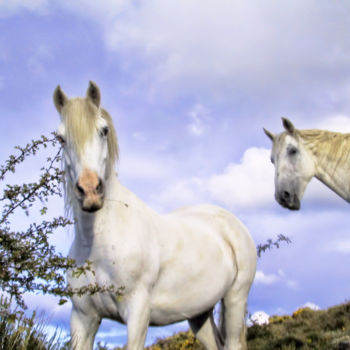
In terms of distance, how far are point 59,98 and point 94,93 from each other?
349 mm

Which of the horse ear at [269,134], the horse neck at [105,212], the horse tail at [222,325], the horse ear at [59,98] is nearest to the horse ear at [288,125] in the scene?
the horse ear at [269,134]

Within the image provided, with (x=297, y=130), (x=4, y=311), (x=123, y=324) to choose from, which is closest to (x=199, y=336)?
(x=123, y=324)

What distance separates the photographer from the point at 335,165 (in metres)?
7.62

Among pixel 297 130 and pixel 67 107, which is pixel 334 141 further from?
pixel 67 107

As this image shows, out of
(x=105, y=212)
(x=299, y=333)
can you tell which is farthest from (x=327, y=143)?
(x=105, y=212)

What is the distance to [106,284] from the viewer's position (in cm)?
430

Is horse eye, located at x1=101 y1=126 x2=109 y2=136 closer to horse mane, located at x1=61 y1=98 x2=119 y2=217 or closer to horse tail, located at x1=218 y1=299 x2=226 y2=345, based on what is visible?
horse mane, located at x1=61 y1=98 x2=119 y2=217

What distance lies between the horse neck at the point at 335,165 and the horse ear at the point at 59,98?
14.9ft

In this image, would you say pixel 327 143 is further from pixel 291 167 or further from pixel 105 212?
pixel 105 212

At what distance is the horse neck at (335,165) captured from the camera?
7.56 metres

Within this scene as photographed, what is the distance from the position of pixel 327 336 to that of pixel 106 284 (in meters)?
5.75

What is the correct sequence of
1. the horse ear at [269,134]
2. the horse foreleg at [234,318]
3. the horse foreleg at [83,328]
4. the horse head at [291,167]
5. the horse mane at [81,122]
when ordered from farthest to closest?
1. the horse ear at [269,134]
2. the horse head at [291,167]
3. the horse foreleg at [234,318]
4. the horse foreleg at [83,328]
5. the horse mane at [81,122]

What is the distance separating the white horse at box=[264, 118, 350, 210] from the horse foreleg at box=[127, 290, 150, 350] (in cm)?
408

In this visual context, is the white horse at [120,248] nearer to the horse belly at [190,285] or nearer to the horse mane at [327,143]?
the horse belly at [190,285]
